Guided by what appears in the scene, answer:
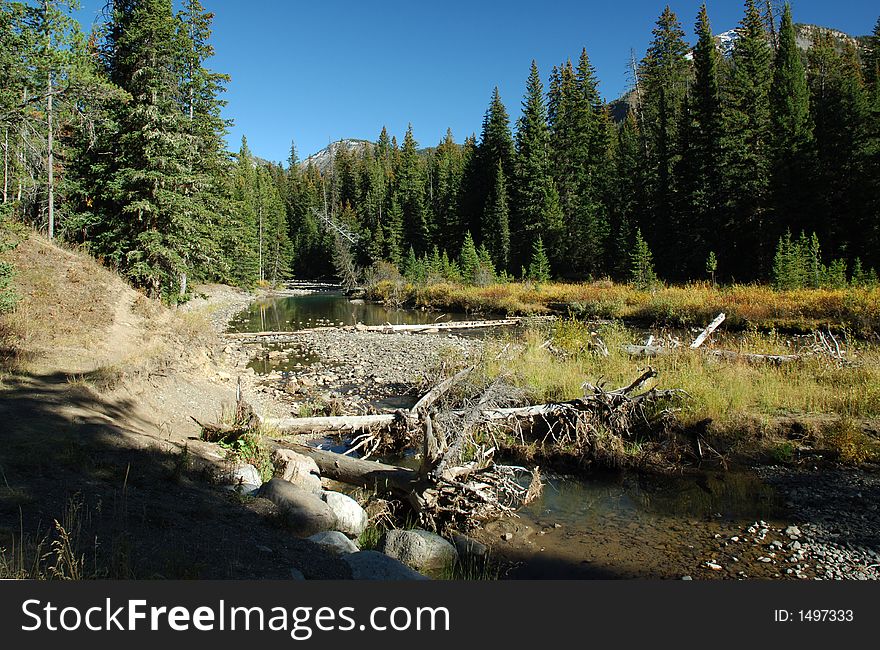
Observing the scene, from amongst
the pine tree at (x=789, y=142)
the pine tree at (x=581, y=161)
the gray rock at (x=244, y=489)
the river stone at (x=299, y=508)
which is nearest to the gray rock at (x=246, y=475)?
the gray rock at (x=244, y=489)

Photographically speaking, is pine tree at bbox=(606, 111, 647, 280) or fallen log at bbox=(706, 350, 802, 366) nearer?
fallen log at bbox=(706, 350, 802, 366)

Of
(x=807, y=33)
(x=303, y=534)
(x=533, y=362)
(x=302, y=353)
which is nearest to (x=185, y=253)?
(x=302, y=353)

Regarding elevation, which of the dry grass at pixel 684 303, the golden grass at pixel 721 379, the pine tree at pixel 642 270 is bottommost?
the golden grass at pixel 721 379

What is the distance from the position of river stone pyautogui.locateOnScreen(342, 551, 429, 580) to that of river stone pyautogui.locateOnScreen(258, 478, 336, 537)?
924 millimetres

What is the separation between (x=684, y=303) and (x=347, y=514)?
933 inches

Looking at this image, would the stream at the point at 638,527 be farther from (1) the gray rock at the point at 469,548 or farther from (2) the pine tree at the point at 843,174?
(2) the pine tree at the point at 843,174

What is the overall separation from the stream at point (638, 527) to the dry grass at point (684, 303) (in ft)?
31.4

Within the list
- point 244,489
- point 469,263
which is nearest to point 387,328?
point 244,489

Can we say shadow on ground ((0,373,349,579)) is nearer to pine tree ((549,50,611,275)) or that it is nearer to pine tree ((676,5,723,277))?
pine tree ((676,5,723,277))

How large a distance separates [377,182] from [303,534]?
78.8 metres

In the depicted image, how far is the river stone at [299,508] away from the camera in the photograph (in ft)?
17.2

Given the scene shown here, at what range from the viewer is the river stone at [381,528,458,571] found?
16.8 feet

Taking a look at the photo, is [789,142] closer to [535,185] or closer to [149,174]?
[535,185]

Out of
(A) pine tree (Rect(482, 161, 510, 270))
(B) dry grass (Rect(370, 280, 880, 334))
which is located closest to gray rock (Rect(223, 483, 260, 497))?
(B) dry grass (Rect(370, 280, 880, 334))
